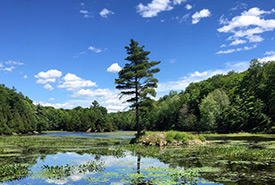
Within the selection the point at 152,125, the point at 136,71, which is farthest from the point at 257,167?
the point at 152,125

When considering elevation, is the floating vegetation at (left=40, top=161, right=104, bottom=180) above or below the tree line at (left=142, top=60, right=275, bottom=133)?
below

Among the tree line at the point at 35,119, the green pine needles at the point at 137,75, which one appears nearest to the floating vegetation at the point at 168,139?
the green pine needles at the point at 137,75

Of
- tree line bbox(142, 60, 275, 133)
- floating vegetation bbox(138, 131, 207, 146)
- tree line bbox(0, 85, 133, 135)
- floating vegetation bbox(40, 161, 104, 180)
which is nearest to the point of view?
floating vegetation bbox(40, 161, 104, 180)

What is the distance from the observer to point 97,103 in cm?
17350

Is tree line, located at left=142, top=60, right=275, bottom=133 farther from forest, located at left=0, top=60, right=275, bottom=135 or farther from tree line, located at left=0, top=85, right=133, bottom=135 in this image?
tree line, located at left=0, top=85, right=133, bottom=135

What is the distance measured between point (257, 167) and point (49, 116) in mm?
138104

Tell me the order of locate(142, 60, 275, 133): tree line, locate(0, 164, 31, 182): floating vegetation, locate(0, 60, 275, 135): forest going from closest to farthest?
locate(0, 164, 31, 182): floating vegetation
locate(142, 60, 275, 133): tree line
locate(0, 60, 275, 135): forest

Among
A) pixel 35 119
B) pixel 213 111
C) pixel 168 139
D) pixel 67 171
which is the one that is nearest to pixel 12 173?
pixel 67 171

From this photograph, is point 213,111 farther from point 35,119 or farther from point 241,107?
point 35,119

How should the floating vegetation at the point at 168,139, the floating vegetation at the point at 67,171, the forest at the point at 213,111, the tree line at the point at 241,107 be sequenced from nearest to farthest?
the floating vegetation at the point at 67,171 < the floating vegetation at the point at 168,139 < the tree line at the point at 241,107 < the forest at the point at 213,111

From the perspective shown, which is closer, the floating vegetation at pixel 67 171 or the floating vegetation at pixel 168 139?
the floating vegetation at pixel 67 171

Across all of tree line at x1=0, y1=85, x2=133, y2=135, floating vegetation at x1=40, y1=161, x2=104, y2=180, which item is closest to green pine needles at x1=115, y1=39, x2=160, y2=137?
floating vegetation at x1=40, y1=161, x2=104, y2=180

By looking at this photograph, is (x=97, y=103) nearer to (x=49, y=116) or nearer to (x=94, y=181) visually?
(x=49, y=116)

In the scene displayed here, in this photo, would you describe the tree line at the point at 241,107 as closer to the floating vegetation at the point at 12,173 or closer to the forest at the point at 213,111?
the forest at the point at 213,111
